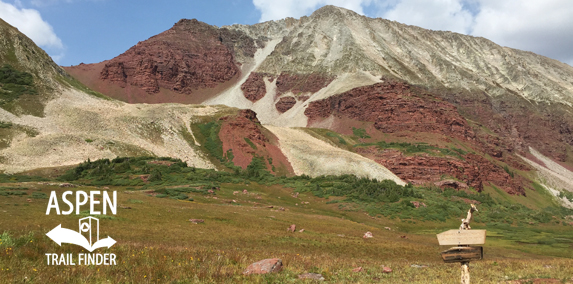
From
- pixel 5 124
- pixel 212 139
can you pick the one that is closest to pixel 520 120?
pixel 212 139

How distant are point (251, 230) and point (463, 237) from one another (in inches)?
796

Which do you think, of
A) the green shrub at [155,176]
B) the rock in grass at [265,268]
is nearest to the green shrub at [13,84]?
the green shrub at [155,176]

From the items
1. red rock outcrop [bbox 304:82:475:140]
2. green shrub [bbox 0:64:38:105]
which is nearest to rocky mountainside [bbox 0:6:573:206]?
red rock outcrop [bbox 304:82:475:140]

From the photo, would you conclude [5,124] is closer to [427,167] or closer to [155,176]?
[155,176]

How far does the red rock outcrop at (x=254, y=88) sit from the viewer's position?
175m

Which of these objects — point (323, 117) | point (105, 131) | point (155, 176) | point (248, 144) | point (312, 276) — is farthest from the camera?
point (323, 117)

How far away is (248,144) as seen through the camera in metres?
75.0

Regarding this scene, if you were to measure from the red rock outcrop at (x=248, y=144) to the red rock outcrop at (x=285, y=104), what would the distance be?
7802cm

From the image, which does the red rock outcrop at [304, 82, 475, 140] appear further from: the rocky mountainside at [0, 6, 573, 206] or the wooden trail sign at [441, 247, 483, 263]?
the wooden trail sign at [441, 247, 483, 263]

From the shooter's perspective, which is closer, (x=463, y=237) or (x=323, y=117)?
(x=463, y=237)

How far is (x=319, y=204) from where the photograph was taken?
52.5 m

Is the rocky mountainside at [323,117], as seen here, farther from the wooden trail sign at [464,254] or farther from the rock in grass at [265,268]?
the wooden trail sign at [464,254]

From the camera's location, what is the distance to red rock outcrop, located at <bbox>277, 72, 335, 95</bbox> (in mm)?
164125

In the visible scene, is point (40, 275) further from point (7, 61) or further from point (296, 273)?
point (7, 61)
